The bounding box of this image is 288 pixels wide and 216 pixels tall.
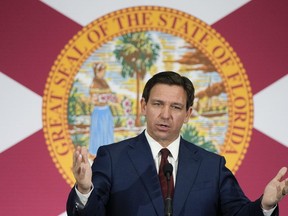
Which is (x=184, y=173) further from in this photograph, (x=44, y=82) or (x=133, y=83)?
(x=44, y=82)

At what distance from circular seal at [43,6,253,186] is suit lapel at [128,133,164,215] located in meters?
1.08

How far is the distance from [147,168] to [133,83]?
126 centimetres

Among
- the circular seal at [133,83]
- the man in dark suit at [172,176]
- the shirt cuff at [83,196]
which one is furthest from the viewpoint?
the circular seal at [133,83]

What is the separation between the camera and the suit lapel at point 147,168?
7.42 ft

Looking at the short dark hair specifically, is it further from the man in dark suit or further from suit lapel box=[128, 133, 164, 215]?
suit lapel box=[128, 133, 164, 215]

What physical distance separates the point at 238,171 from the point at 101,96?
95 centimetres

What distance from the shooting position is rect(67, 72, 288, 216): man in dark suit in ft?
7.38

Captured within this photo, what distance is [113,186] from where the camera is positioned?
2.31 m

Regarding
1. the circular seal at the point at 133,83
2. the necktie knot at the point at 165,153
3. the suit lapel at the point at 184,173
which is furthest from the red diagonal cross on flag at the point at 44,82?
the necktie knot at the point at 165,153

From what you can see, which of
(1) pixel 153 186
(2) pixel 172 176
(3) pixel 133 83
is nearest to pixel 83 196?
(1) pixel 153 186

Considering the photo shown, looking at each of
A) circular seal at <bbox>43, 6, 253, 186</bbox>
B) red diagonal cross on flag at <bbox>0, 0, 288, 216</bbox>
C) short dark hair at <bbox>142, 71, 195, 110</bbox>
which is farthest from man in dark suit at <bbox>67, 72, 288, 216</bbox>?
red diagonal cross on flag at <bbox>0, 0, 288, 216</bbox>

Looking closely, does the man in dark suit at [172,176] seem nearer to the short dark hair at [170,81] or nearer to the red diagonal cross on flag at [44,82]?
the short dark hair at [170,81]

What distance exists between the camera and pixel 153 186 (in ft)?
7.51

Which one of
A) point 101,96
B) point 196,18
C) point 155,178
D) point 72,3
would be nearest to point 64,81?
point 101,96
